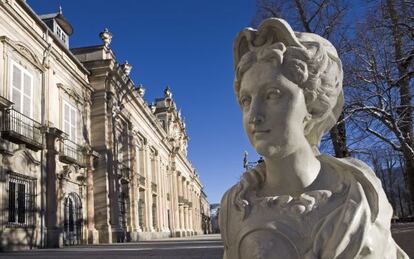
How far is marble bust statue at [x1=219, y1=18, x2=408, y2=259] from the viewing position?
1.58 m

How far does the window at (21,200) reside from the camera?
14.8 meters

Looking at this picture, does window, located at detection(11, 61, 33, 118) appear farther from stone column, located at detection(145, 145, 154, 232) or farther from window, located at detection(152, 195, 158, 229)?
window, located at detection(152, 195, 158, 229)

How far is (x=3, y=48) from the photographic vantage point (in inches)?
588

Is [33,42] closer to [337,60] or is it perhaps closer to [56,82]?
[56,82]

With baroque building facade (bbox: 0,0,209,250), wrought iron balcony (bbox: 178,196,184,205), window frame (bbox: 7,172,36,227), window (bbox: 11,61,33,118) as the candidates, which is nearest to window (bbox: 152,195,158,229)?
baroque building facade (bbox: 0,0,209,250)

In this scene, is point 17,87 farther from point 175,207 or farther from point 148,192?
point 175,207

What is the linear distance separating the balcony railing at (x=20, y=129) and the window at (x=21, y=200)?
1218 millimetres

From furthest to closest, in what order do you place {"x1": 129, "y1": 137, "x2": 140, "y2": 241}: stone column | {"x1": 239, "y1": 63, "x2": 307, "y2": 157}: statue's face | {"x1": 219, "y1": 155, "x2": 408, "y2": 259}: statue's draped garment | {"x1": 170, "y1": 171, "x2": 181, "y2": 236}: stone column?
1. {"x1": 170, "y1": 171, "x2": 181, "y2": 236}: stone column
2. {"x1": 129, "y1": 137, "x2": 140, "y2": 241}: stone column
3. {"x1": 239, "y1": 63, "x2": 307, "y2": 157}: statue's face
4. {"x1": 219, "y1": 155, "x2": 408, "y2": 259}: statue's draped garment

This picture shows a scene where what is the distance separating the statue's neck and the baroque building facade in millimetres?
13636

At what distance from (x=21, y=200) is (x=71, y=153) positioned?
4403 millimetres

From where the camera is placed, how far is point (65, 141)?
1941 centimetres

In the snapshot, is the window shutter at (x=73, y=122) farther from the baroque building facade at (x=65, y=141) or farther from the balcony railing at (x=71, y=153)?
the balcony railing at (x=71, y=153)

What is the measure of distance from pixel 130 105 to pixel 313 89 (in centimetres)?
2816

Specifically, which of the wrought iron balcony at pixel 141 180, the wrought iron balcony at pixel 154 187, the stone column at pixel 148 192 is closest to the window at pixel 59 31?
the wrought iron balcony at pixel 141 180
